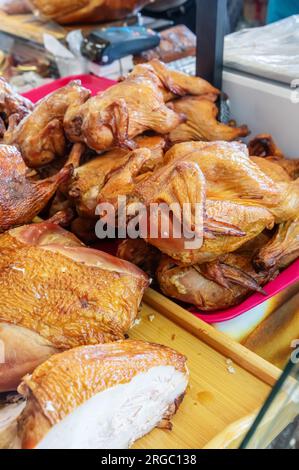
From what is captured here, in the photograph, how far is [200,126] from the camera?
4.99ft

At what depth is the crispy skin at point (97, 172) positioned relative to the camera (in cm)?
132

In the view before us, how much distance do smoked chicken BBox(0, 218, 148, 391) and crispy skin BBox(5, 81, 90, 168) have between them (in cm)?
45

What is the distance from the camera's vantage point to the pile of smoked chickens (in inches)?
33.6

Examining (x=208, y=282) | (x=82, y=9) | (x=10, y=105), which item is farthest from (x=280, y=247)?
(x=82, y=9)

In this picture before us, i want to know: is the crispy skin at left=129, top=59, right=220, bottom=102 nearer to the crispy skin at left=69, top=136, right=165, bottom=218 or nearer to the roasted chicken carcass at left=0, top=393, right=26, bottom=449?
the crispy skin at left=69, top=136, right=165, bottom=218

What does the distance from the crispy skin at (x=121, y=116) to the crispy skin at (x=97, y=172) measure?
0.04 m

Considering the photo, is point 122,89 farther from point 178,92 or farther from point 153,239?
point 153,239

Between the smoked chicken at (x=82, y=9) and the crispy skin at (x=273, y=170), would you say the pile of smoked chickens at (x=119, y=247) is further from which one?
the smoked chicken at (x=82, y=9)

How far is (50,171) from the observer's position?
1570mm

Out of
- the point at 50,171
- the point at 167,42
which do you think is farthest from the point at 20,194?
the point at 167,42

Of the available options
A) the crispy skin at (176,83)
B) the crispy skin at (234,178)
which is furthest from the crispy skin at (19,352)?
the crispy skin at (176,83)

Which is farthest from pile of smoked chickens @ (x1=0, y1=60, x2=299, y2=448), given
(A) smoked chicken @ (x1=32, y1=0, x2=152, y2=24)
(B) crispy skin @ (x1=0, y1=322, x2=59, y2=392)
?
(A) smoked chicken @ (x1=32, y1=0, x2=152, y2=24)

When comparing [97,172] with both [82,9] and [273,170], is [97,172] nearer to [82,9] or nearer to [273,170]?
[273,170]

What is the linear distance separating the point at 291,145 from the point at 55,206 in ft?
2.67
